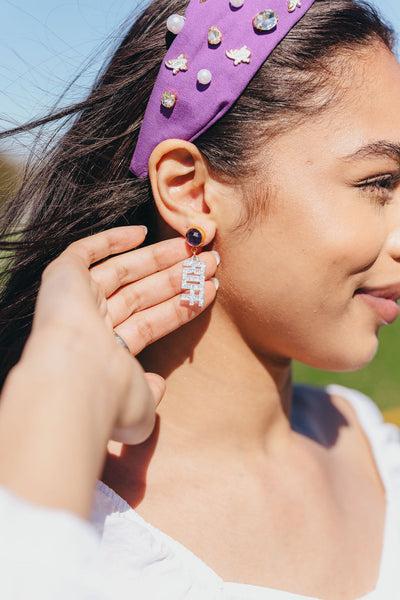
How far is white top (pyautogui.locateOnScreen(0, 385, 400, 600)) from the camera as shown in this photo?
2.63 feet

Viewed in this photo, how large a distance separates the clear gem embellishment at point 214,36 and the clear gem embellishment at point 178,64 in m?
0.09

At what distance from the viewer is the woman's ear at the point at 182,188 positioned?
167 centimetres

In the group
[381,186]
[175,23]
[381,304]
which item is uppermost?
[175,23]

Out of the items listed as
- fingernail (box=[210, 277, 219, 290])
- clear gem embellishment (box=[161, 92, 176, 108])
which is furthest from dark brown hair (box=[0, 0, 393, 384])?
fingernail (box=[210, 277, 219, 290])

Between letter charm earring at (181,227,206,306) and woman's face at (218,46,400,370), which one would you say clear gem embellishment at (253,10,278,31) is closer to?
woman's face at (218,46,400,370)

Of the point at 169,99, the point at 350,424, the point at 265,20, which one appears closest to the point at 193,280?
the point at 169,99

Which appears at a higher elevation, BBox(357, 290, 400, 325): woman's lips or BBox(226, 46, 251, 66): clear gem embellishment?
BBox(226, 46, 251, 66): clear gem embellishment

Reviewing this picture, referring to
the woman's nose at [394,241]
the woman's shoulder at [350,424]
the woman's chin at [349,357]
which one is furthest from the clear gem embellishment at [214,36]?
the woman's shoulder at [350,424]

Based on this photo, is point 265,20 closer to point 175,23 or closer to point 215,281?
point 175,23

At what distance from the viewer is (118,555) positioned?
1.43 meters

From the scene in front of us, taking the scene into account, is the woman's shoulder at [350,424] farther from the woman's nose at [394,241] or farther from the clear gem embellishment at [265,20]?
the clear gem embellishment at [265,20]

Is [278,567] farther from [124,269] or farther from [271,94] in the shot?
[271,94]

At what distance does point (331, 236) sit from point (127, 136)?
68cm

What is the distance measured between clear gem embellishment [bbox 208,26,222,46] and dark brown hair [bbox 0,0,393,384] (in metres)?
0.14
